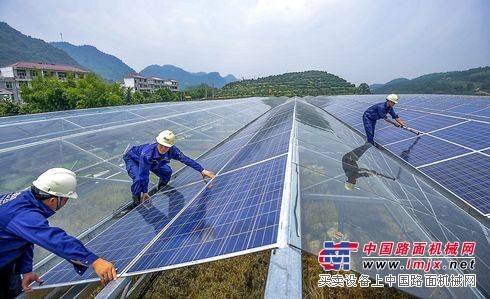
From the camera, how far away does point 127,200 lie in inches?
202

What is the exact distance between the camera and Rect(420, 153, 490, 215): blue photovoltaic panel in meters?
4.43

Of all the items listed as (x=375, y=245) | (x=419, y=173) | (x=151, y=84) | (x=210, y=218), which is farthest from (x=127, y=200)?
(x=151, y=84)

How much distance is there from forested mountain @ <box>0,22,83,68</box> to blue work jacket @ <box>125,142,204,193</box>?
16024 cm

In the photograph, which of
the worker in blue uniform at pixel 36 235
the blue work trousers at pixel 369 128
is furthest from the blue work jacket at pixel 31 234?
the blue work trousers at pixel 369 128

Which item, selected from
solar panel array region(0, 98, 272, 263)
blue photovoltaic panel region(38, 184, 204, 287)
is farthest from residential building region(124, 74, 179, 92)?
blue photovoltaic panel region(38, 184, 204, 287)

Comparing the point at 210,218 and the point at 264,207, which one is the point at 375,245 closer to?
the point at 264,207

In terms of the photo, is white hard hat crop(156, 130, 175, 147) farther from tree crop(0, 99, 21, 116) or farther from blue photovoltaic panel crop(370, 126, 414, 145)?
tree crop(0, 99, 21, 116)

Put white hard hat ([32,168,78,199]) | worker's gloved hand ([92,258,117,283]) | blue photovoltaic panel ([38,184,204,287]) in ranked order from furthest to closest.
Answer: blue photovoltaic panel ([38,184,204,287]) → white hard hat ([32,168,78,199]) → worker's gloved hand ([92,258,117,283])

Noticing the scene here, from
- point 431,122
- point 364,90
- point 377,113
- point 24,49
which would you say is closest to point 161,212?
point 377,113

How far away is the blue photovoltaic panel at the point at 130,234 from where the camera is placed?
284 cm

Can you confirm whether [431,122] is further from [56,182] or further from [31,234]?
[31,234]

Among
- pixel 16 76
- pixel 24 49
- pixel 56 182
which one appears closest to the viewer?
pixel 56 182

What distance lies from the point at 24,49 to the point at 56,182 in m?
192

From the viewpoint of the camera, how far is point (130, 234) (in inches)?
139
